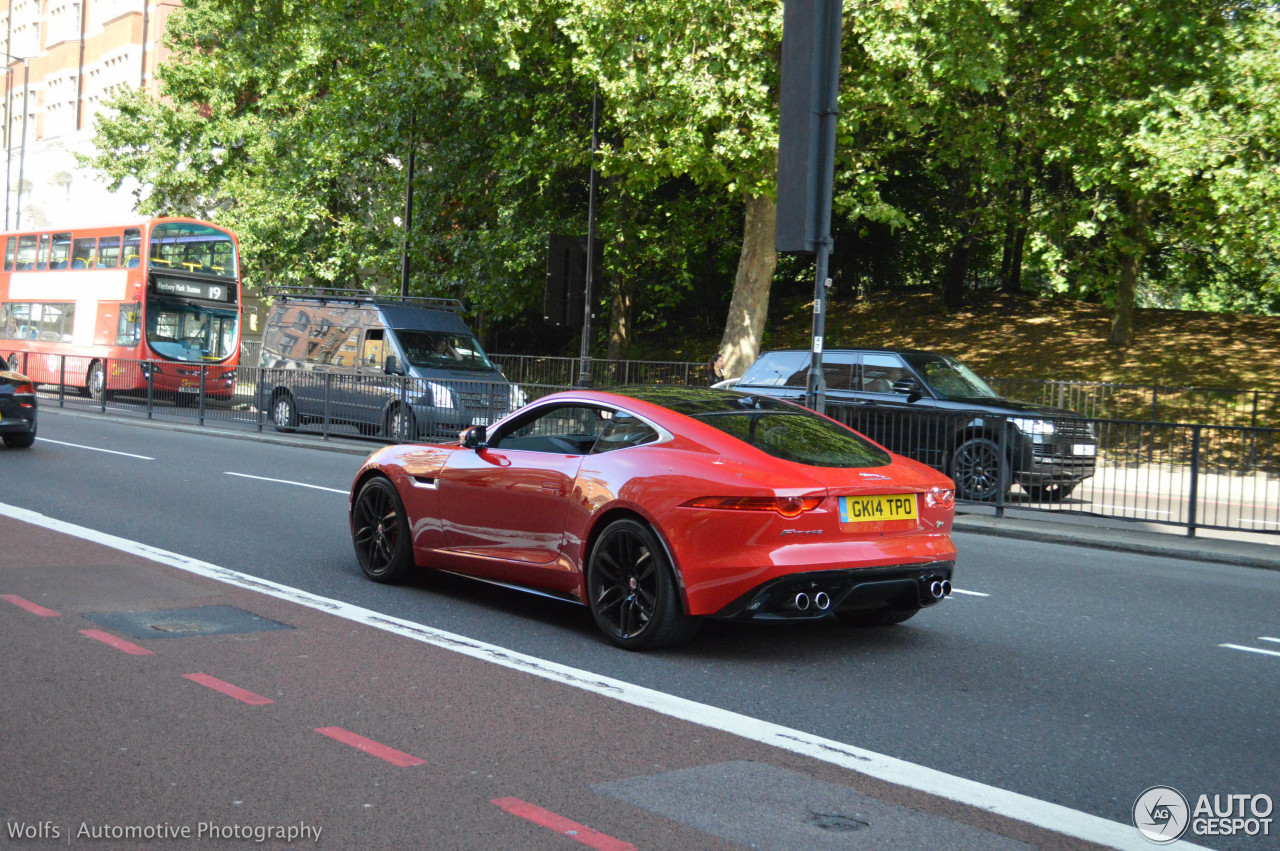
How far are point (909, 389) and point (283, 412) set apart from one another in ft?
39.3

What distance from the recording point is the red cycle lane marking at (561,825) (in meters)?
3.70

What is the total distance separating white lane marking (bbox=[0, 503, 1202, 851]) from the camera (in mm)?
4031

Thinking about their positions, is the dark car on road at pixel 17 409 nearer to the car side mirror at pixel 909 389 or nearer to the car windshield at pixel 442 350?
the car windshield at pixel 442 350

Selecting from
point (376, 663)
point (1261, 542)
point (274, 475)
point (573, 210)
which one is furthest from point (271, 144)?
point (376, 663)

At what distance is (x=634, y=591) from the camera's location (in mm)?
6383

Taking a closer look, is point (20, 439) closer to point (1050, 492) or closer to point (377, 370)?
point (377, 370)

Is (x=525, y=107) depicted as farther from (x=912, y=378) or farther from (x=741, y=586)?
(x=741, y=586)

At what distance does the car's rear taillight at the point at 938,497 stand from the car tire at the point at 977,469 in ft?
22.7

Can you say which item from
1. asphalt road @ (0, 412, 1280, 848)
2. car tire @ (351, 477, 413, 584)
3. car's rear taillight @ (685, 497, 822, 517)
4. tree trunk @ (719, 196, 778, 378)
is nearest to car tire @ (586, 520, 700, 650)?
asphalt road @ (0, 412, 1280, 848)

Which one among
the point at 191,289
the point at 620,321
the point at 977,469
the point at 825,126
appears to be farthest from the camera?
the point at 620,321

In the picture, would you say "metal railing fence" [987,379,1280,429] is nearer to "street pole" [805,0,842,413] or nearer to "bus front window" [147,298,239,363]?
"street pole" [805,0,842,413]

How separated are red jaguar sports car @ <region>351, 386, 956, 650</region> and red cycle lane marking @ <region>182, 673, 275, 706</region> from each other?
191cm

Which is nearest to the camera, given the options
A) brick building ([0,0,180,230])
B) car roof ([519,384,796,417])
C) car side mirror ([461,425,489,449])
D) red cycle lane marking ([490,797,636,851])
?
red cycle lane marking ([490,797,636,851])

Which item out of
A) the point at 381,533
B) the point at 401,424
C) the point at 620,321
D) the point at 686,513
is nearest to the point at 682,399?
the point at 686,513
